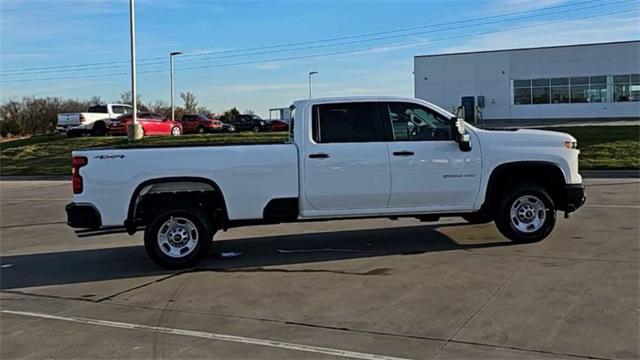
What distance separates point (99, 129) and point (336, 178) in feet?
110

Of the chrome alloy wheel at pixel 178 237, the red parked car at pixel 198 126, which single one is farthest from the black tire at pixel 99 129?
the chrome alloy wheel at pixel 178 237

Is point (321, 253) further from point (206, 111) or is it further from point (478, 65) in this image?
point (206, 111)

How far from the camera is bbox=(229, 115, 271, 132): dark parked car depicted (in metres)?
51.6

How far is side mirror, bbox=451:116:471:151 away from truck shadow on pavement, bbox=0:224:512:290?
54.6 inches

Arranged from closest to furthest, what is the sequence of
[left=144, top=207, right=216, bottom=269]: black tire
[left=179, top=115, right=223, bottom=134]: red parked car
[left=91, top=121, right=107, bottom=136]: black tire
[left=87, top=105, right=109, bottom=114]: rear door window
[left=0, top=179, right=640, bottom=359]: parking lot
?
[left=0, top=179, right=640, bottom=359]: parking lot, [left=144, top=207, right=216, bottom=269]: black tire, [left=91, top=121, right=107, bottom=136]: black tire, [left=87, top=105, right=109, bottom=114]: rear door window, [left=179, top=115, right=223, bottom=134]: red parked car

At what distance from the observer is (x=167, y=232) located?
8.20m

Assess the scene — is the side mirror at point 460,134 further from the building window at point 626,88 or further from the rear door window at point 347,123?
the building window at point 626,88

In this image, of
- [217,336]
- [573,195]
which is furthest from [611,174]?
[217,336]

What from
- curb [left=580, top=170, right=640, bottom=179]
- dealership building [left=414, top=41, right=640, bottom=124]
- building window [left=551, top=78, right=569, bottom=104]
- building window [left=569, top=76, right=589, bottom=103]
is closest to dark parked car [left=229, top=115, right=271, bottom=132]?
dealership building [left=414, top=41, right=640, bottom=124]

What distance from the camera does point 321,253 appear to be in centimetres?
887

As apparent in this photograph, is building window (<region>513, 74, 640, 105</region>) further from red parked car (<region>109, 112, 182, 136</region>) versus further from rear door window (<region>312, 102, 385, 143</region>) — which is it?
rear door window (<region>312, 102, 385, 143</region>)

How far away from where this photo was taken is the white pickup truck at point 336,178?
8.04 metres

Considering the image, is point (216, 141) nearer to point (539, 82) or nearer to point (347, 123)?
point (347, 123)

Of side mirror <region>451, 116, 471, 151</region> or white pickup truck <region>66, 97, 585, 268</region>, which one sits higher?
side mirror <region>451, 116, 471, 151</region>
